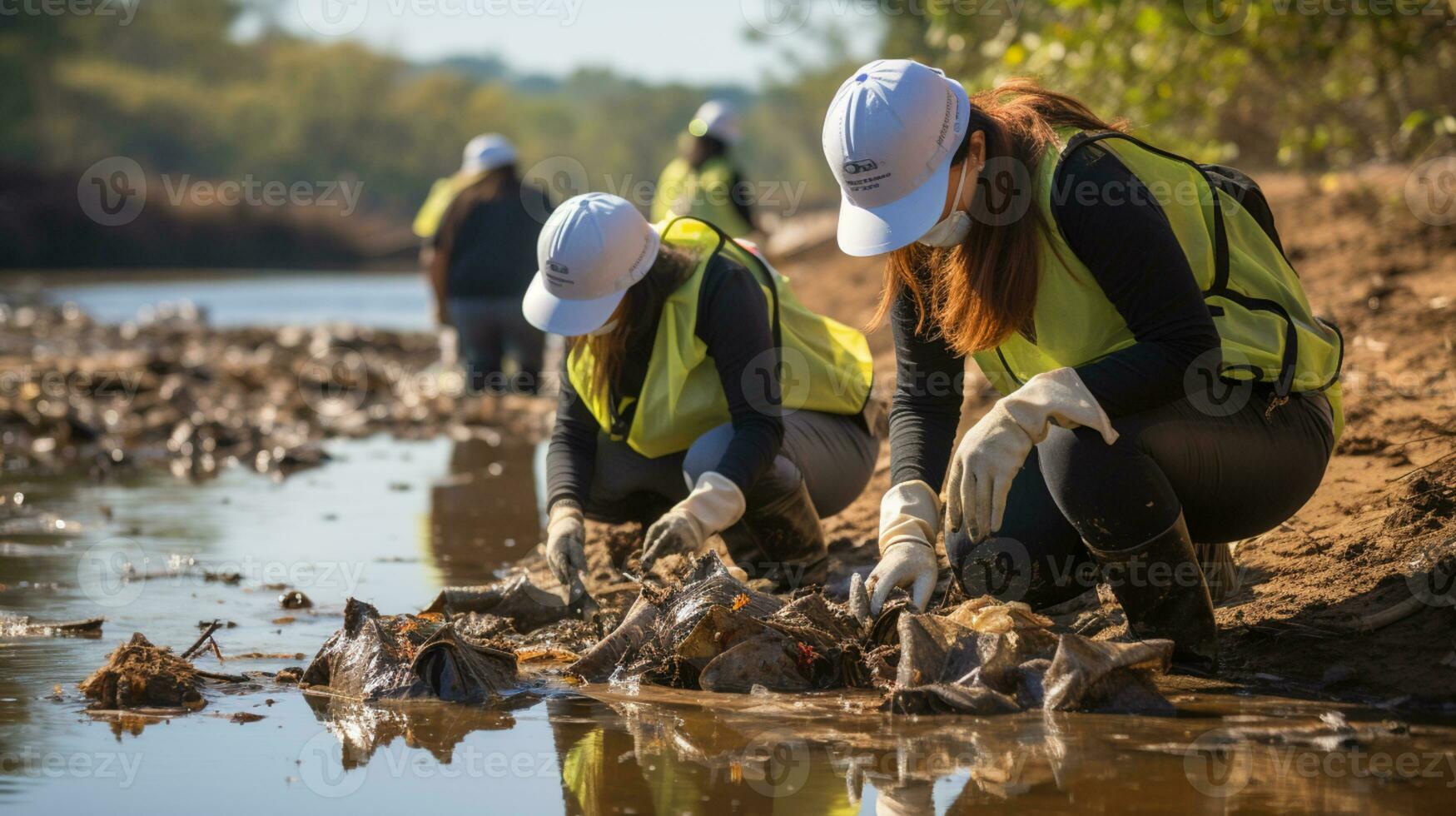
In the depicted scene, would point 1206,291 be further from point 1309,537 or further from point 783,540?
point 783,540

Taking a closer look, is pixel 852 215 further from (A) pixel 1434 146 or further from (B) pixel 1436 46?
(A) pixel 1434 146

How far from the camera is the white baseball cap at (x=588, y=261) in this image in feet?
12.2

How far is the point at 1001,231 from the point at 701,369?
1280 mm

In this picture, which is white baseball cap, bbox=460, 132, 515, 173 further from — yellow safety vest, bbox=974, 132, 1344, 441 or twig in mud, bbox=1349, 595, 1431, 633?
twig in mud, bbox=1349, 595, 1431, 633

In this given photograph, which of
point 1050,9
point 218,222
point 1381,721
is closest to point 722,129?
point 1050,9

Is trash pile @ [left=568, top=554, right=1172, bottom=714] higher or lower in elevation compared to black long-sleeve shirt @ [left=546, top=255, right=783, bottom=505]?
lower

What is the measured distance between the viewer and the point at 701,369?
4.02 metres

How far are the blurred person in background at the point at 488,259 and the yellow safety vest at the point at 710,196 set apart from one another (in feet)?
3.41

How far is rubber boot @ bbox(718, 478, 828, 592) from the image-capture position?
3930mm

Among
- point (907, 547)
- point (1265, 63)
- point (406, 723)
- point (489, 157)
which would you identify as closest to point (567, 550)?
point (406, 723)

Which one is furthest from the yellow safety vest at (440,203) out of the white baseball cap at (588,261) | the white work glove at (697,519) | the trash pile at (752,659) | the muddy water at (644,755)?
the trash pile at (752,659)

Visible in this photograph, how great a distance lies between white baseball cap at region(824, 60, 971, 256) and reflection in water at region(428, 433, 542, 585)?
214 cm

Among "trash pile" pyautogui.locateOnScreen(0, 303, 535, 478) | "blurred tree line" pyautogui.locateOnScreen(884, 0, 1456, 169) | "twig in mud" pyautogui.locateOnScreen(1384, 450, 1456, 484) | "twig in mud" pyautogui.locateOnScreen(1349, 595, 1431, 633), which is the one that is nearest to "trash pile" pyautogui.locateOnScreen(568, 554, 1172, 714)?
"twig in mud" pyautogui.locateOnScreen(1349, 595, 1431, 633)

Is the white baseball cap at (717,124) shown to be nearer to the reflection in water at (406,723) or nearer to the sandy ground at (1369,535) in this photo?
the sandy ground at (1369,535)
